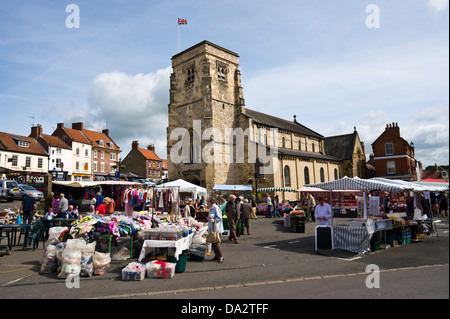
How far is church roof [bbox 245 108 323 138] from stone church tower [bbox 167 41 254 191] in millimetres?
4660

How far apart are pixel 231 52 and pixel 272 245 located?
29320 millimetres

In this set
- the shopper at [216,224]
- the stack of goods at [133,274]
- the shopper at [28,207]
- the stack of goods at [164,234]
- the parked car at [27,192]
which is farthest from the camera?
the parked car at [27,192]

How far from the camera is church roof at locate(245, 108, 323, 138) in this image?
38.9 meters

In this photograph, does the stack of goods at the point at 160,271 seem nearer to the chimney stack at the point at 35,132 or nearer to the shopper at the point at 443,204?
the shopper at the point at 443,204

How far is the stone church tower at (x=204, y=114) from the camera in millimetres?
31417

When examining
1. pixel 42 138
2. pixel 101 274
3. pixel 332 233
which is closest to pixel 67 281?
pixel 101 274

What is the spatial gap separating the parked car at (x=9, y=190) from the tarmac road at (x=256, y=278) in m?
20.5

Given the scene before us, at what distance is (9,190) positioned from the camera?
26688mm


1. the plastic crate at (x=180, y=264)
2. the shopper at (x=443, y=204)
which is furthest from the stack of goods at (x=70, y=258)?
the shopper at (x=443, y=204)

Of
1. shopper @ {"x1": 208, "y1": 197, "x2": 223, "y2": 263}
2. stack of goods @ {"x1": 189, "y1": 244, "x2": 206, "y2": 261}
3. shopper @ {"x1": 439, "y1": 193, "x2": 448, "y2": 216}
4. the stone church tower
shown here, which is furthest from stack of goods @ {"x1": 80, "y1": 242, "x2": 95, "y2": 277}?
shopper @ {"x1": 439, "y1": 193, "x2": 448, "y2": 216}

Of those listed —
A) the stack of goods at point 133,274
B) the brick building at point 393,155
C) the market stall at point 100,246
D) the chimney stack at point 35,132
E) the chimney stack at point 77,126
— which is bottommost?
the stack of goods at point 133,274

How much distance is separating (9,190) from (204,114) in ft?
65.4

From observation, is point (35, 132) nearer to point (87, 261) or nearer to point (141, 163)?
point (141, 163)
